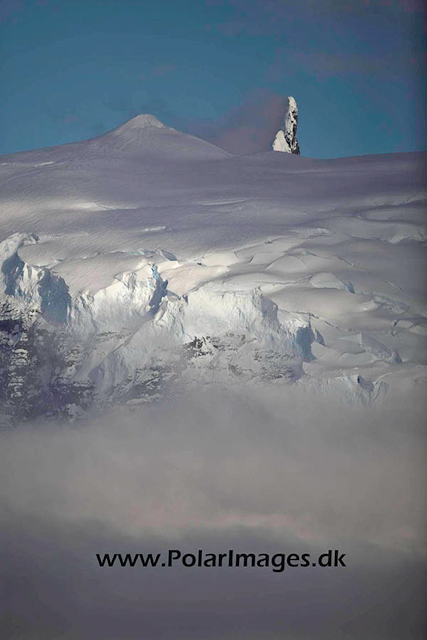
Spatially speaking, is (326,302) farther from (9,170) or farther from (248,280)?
(9,170)

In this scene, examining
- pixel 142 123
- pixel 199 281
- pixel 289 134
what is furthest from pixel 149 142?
pixel 199 281

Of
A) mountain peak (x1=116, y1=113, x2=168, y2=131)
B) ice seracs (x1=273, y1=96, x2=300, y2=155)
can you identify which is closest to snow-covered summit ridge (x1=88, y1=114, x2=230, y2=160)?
mountain peak (x1=116, y1=113, x2=168, y2=131)

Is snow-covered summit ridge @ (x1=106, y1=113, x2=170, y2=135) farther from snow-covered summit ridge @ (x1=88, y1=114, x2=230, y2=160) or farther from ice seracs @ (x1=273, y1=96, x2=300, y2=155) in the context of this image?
ice seracs @ (x1=273, y1=96, x2=300, y2=155)

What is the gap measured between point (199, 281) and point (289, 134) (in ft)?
3.65

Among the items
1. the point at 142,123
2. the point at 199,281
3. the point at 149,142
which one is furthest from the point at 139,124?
the point at 199,281

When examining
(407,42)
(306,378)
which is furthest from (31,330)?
(407,42)

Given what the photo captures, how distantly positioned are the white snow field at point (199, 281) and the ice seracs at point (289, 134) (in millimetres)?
262

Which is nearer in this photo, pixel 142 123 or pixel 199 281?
pixel 199 281

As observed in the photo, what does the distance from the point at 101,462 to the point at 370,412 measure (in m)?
1.37

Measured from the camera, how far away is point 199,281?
12.8 ft

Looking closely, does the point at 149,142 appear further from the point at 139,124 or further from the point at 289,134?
the point at 289,134

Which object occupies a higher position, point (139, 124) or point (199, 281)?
point (139, 124)

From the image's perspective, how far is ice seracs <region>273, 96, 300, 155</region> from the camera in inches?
170

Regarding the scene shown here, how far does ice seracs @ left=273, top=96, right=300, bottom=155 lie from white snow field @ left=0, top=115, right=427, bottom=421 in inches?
10.3
